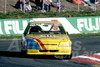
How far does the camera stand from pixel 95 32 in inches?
989

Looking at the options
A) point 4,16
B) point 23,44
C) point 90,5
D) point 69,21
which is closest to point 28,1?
point 4,16

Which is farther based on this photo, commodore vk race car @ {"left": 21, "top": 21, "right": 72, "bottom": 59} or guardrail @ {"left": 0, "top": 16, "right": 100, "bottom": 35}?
guardrail @ {"left": 0, "top": 16, "right": 100, "bottom": 35}

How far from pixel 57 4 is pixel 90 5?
15.8ft

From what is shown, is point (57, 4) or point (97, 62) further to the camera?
point (57, 4)

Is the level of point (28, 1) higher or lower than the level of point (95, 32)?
higher

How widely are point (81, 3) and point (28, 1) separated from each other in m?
6.36

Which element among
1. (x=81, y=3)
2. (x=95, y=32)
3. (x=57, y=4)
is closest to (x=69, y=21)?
(x=95, y=32)

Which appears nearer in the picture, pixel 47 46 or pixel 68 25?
pixel 47 46

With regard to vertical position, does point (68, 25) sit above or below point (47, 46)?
below

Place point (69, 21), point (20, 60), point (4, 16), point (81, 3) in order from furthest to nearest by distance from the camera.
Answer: point (81, 3)
point (4, 16)
point (69, 21)
point (20, 60)

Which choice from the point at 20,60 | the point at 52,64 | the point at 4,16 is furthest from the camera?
the point at 4,16

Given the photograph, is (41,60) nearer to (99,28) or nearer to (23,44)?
(23,44)

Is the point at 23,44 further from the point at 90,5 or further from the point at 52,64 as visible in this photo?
the point at 90,5

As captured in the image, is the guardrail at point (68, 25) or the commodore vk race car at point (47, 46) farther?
the guardrail at point (68, 25)
